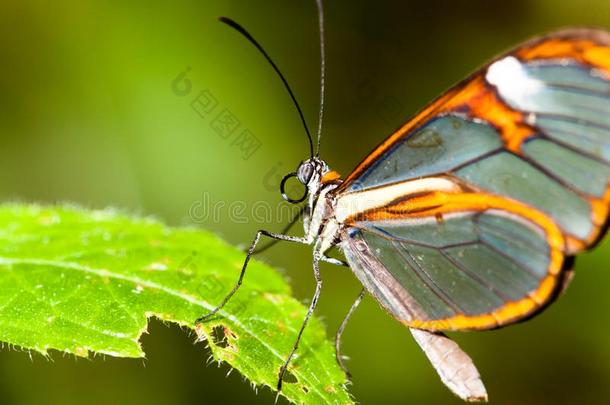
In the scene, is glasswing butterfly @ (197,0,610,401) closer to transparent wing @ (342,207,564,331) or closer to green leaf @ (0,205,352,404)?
transparent wing @ (342,207,564,331)

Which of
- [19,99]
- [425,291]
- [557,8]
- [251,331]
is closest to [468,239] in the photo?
[425,291]

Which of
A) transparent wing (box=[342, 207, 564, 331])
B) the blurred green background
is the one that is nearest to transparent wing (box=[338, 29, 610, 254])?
transparent wing (box=[342, 207, 564, 331])

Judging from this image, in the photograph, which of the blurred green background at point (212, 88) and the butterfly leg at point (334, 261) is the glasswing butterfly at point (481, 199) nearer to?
the butterfly leg at point (334, 261)

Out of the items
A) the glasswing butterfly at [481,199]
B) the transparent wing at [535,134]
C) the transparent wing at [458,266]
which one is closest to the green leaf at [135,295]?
the glasswing butterfly at [481,199]

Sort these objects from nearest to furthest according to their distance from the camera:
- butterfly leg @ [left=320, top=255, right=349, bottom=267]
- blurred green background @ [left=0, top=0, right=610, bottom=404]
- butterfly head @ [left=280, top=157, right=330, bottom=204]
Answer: butterfly leg @ [left=320, top=255, right=349, bottom=267] < butterfly head @ [left=280, top=157, right=330, bottom=204] < blurred green background @ [left=0, top=0, right=610, bottom=404]

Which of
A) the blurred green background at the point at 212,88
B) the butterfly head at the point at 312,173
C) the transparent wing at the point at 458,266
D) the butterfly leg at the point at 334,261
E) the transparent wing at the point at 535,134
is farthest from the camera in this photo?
the blurred green background at the point at 212,88

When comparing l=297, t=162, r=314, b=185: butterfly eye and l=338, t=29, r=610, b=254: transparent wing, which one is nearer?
l=338, t=29, r=610, b=254: transparent wing
